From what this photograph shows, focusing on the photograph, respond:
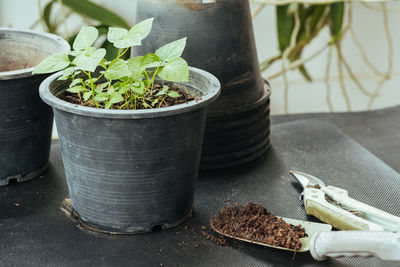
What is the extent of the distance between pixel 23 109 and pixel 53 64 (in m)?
0.16

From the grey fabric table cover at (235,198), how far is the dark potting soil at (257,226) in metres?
0.02

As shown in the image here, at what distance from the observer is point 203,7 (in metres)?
0.90

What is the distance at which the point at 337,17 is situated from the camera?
1667 mm

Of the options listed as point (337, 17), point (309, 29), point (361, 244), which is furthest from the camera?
point (309, 29)

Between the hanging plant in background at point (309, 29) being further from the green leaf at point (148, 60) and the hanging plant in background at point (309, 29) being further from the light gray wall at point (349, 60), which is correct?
the green leaf at point (148, 60)

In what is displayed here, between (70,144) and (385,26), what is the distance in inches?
55.7

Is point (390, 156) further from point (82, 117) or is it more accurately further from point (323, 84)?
point (323, 84)

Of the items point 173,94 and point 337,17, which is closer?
point 173,94

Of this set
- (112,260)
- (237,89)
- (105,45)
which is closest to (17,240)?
Result: (112,260)

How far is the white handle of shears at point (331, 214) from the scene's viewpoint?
739mm

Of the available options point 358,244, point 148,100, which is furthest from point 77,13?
point 358,244

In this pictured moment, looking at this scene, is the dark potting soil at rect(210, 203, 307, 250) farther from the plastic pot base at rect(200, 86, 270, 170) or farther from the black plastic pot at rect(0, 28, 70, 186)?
the black plastic pot at rect(0, 28, 70, 186)

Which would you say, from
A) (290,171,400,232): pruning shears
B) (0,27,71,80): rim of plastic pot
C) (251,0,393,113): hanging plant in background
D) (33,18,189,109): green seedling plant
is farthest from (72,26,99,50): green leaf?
(251,0,393,113): hanging plant in background

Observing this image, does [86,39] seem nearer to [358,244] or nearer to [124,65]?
[124,65]
